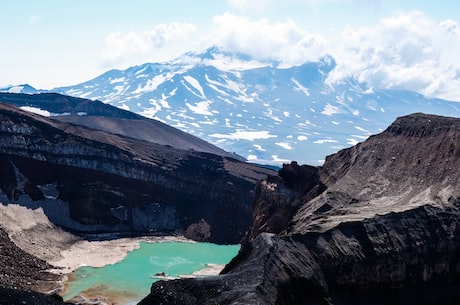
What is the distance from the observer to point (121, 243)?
9362 centimetres

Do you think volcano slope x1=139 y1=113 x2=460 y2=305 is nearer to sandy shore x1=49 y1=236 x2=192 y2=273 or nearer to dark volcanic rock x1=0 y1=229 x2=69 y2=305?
sandy shore x1=49 y1=236 x2=192 y2=273

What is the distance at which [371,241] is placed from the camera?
45.6 m

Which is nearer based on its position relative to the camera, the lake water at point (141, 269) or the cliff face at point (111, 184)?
the lake water at point (141, 269)

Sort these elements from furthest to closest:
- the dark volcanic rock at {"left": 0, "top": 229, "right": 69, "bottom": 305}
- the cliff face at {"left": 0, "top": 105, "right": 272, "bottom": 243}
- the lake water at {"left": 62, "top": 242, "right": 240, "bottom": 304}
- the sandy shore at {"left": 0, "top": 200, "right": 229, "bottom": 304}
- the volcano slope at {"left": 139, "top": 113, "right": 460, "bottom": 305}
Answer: the cliff face at {"left": 0, "top": 105, "right": 272, "bottom": 243}
the sandy shore at {"left": 0, "top": 200, "right": 229, "bottom": 304}
the lake water at {"left": 62, "top": 242, "right": 240, "bottom": 304}
the dark volcanic rock at {"left": 0, "top": 229, "right": 69, "bottom": 305}
the volcano slope at {"left": 139, "top": 113, "right": 460, "bottom": 305}

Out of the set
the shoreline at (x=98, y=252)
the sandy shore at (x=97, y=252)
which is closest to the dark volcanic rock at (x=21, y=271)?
the shoreline at (x=98, y=252)

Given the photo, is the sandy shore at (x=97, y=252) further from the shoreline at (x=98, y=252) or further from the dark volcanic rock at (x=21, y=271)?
the dark volcanic rock at (x=21, y=271)

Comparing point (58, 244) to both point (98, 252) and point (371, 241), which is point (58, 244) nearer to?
point (98, 252)

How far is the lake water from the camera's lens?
6694 cm

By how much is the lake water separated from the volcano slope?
17.0m

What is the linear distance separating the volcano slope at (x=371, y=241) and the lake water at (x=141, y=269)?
1704cm

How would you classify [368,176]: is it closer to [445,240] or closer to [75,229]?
[445,240]

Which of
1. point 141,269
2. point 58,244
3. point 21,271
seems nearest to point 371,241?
point 21,271

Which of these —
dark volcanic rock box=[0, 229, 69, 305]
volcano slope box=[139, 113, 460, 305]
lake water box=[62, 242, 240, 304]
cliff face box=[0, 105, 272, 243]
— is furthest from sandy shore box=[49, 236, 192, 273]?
volcano slope box=[139, 113, 460, 305]

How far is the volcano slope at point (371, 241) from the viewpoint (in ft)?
115
